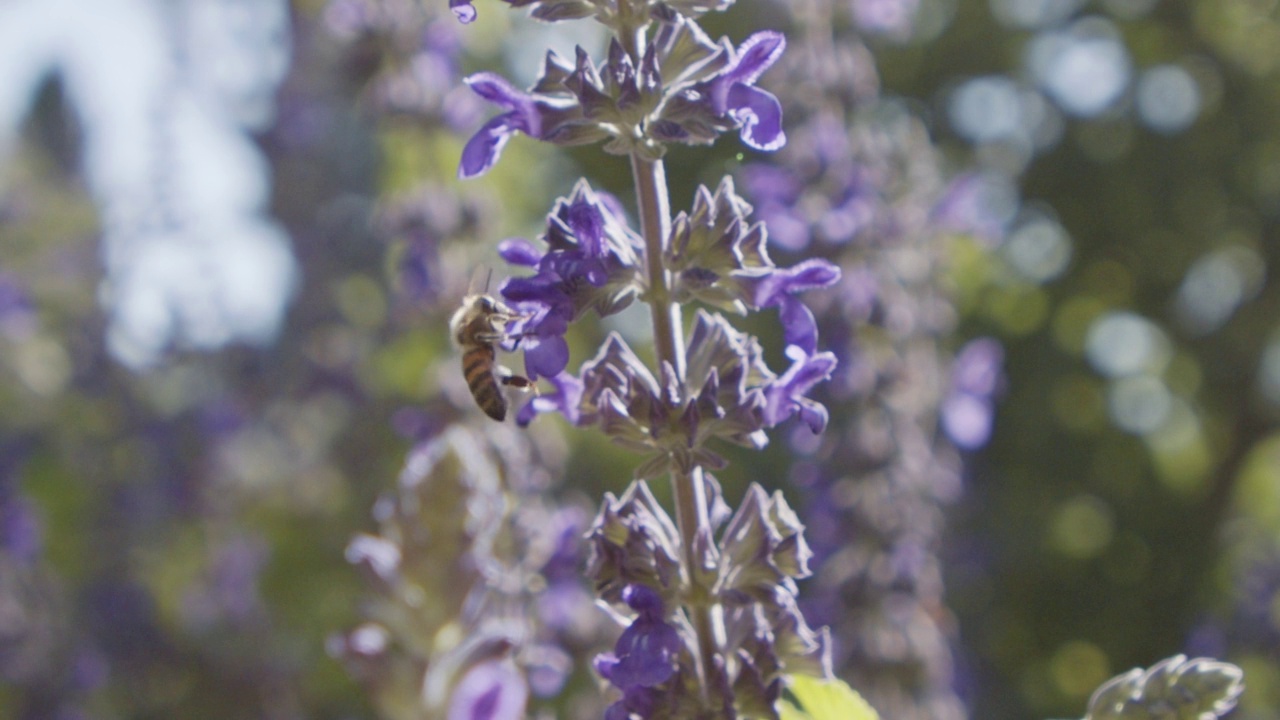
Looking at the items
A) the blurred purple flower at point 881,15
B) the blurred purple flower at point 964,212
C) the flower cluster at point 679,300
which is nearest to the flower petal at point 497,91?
the flower cluster at point 679,300

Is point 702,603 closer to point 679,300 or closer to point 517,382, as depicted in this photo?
point 679,300

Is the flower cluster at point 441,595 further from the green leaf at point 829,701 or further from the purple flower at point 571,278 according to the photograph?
the purple flower at point 571,278

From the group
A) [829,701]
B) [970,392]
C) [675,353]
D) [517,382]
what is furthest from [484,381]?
[970,392]

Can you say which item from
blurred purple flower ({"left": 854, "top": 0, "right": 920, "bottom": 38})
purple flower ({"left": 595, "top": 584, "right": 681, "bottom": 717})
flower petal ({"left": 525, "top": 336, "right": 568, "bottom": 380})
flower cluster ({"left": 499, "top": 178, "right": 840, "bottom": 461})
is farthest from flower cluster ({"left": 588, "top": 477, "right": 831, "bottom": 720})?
blurred purple flower ({"left": 854, "top": 0, "right": 920, "bottom": 38})

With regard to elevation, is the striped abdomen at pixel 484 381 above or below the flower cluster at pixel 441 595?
above

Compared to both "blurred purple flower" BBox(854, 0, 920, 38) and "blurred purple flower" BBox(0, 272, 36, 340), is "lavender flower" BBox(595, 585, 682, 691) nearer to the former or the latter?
"blurred purple flower" BBox(854, 0, 920, 38)

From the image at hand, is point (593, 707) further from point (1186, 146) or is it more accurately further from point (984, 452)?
point (1186, 146)
